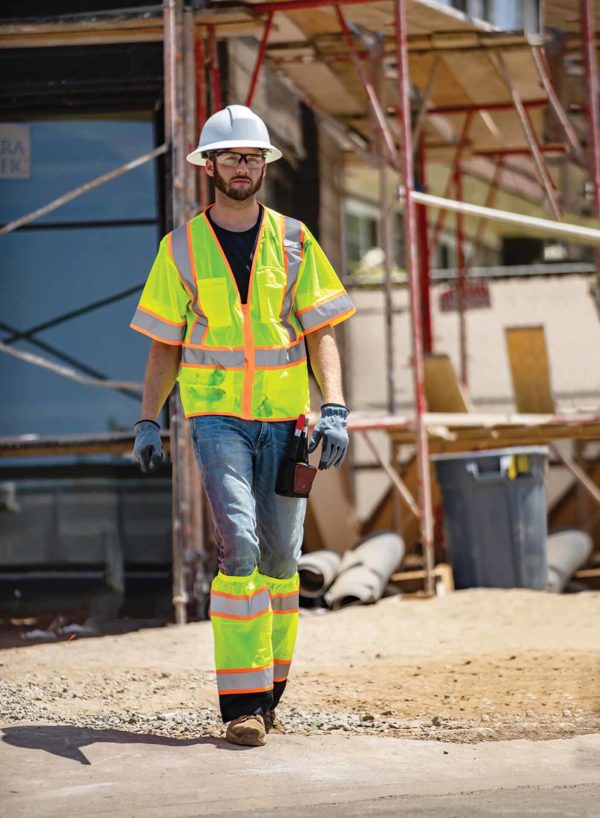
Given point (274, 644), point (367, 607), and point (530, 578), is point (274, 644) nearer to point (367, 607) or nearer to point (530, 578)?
point (367, 607)

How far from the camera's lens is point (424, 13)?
1080 centimetres

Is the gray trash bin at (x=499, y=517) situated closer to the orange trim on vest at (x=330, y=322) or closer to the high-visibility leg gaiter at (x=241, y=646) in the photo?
the orange trim on vest at (x=330, y=322)

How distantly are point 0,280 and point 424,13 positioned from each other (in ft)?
11.5

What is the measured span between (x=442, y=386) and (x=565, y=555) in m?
2.29

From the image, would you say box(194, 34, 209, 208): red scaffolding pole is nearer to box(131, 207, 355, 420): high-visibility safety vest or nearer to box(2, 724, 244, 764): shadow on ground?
box(131, 207, 355, 420): high-visibility safety vest

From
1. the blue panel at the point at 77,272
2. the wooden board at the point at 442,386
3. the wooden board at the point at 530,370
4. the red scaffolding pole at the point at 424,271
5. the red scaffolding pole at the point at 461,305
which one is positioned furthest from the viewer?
the red scaffolding pole at the point at 461,305

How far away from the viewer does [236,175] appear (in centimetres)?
551

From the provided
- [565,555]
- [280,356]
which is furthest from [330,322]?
[565,555]

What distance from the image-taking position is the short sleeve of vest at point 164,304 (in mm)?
5531

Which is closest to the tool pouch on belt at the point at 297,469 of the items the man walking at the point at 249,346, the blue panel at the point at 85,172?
the man walking at the point at 249,346

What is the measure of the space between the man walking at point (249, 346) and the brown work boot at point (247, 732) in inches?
8.2

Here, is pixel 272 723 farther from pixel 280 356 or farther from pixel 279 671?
pixel 280 356

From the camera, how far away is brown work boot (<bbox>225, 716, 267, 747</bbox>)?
16.7 ft

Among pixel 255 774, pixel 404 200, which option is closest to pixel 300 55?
pixel 404 200
